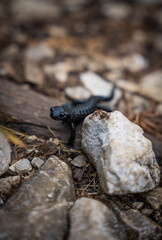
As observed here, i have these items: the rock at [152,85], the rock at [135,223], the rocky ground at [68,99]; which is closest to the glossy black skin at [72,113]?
the rocky ground at [68,99]

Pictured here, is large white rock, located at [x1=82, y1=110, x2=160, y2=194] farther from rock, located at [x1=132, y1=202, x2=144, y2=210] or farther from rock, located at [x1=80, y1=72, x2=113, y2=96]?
rock, located at [x1=80, y1=72, x2=113, y2=96]

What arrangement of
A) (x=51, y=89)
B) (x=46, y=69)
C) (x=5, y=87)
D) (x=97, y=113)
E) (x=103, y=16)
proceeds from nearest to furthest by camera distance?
(x=97, y=113) < (x=5, y=87) < (x=51, y=89) < (x=46, y=69) < (x=103, y=16)

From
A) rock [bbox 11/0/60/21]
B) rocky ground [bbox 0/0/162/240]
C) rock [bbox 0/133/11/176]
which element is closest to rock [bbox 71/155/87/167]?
rocky ground [bbox 0/0/162/240]

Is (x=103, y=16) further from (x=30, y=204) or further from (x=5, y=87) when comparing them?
(x=30, y=204)

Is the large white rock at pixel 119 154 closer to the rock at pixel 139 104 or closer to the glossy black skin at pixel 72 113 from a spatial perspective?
the glossy black skin at pixel 72 113

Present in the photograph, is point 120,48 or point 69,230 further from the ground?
point 120,48

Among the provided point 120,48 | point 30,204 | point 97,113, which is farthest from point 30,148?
point 120,48
